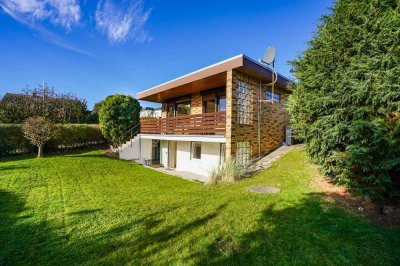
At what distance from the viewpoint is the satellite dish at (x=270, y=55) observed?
10.0m

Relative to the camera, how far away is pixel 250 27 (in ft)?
44.4

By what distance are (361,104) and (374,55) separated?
1.24 m

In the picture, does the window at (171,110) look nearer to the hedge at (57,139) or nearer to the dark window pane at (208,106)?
the dark window pane at (208,106)

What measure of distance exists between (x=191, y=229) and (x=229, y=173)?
3.97m

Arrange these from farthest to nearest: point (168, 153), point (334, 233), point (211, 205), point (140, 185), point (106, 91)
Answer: point (106, 91) → point (168, 153) → point (140, 185) → point (211, 205) → point (334, 233)

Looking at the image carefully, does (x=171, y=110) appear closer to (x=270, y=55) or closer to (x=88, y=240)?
(x=270, y=55)

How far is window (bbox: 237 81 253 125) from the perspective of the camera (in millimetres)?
10450

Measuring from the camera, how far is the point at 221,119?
33.6 feet

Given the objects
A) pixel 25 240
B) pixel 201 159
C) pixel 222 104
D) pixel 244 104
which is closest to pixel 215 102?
pixel 222 104

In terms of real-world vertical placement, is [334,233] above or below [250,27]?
below

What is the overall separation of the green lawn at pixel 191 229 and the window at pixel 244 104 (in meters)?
3.98

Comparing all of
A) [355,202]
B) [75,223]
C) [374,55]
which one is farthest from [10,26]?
[355,202]

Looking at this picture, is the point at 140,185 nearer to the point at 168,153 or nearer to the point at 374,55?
the point at 168,153

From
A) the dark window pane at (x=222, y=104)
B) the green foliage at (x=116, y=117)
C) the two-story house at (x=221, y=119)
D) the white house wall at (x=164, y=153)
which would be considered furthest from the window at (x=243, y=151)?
the green foliage at (x=116, y=117)
